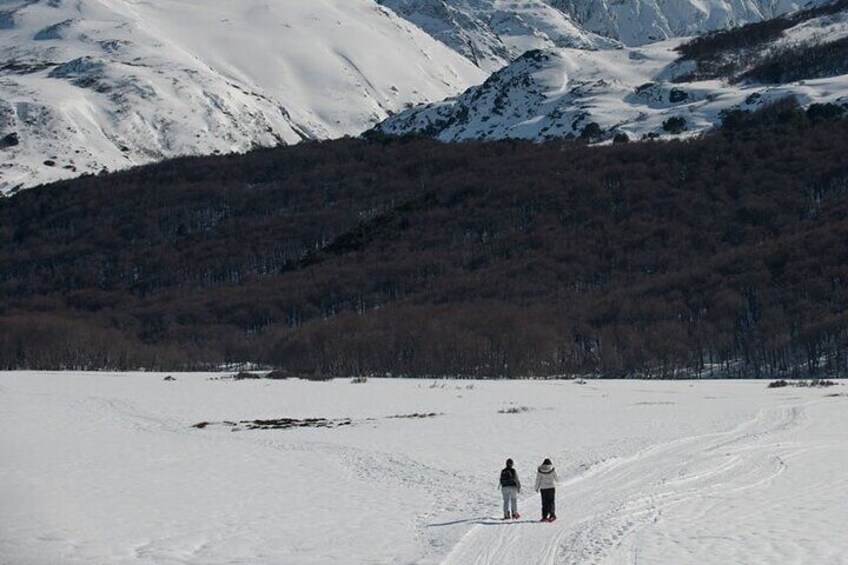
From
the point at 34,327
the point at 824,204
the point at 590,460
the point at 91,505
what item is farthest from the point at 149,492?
the point at 824,204

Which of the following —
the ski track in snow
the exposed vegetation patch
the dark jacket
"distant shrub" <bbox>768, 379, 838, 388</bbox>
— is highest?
the dark jacket

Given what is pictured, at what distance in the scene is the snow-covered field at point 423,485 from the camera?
82.7ft

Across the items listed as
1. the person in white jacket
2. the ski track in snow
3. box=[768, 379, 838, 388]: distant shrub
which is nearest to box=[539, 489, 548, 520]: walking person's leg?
the person in white jacket

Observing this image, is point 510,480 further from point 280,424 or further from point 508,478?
point 280,424

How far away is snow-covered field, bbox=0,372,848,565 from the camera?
25.2 metres

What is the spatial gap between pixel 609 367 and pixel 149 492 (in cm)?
10298

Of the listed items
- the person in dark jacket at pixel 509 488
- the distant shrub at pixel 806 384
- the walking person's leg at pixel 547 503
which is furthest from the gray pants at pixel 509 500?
the distant shrub at pixel 806 384

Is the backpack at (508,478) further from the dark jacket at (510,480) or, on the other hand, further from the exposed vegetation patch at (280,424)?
the exposed vegetation patch at (280,424)

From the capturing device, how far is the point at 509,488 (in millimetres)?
27688

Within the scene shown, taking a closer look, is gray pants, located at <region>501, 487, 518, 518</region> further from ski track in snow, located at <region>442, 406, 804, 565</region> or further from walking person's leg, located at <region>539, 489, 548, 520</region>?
walking person's leg, located at <region>539, 489, 548, 520</region>

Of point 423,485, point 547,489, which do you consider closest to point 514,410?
point 423,485

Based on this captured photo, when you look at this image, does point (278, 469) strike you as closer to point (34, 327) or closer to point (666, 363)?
point (666, 363)

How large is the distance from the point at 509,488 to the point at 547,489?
99cm

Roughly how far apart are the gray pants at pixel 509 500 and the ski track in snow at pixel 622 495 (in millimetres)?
360
